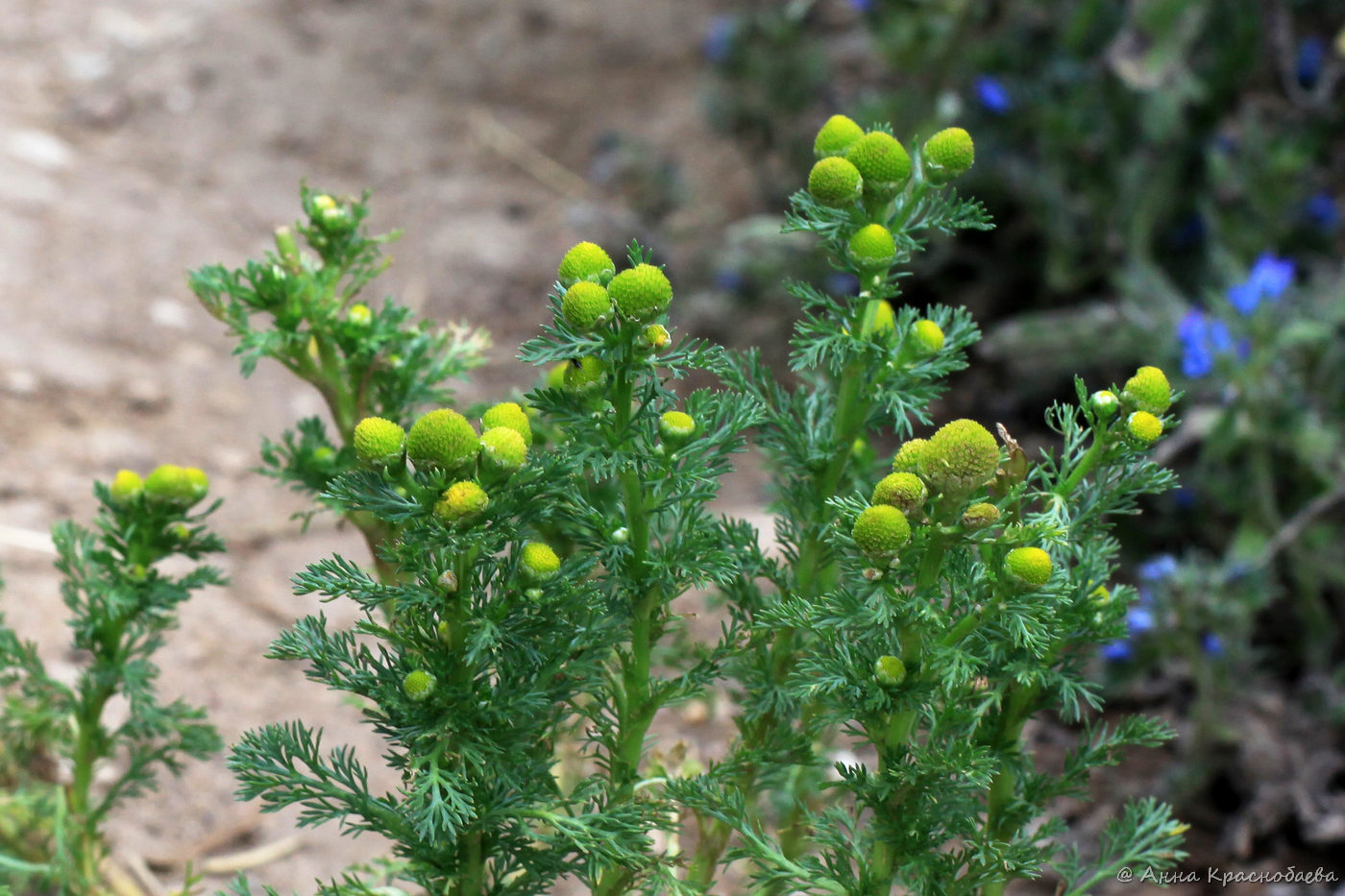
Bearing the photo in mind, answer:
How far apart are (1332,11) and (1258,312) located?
143cm

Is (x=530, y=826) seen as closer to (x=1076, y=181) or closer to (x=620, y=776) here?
(x=620, y=776)

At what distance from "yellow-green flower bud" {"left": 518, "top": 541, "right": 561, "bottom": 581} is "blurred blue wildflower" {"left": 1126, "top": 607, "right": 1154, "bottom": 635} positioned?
121cm

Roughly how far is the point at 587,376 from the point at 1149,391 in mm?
464

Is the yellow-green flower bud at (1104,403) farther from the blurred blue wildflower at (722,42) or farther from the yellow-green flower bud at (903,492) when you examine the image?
the blurred blue wildflower at (722,42)

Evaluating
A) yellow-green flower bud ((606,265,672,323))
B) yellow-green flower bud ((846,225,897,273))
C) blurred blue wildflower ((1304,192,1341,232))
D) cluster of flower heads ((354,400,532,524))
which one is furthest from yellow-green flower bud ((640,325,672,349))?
blurred blue wildflower ((1304,192,1341,232))

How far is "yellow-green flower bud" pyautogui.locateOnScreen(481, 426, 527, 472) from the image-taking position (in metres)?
0.92

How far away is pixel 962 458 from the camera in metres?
0.90

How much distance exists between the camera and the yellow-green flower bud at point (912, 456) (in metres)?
0.93

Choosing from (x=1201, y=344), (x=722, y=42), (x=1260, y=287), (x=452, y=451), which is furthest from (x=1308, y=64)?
(x=452, y=451)

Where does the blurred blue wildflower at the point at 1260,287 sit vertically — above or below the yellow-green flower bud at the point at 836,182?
above

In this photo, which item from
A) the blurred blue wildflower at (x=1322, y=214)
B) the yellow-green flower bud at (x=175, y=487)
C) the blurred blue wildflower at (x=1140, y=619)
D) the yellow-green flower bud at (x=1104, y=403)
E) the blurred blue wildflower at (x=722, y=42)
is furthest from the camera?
the blurred blue wildflower at (x=722, y=42)

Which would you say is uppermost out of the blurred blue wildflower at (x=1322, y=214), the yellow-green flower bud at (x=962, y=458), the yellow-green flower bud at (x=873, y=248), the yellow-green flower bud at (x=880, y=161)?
the blurred blue wildflower at (x=1322, y=214)

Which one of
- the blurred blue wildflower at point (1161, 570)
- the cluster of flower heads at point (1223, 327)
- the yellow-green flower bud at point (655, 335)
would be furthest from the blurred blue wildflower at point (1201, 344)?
the yellow-green flower bud at point (655, 335)

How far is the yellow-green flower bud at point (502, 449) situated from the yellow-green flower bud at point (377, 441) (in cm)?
7
